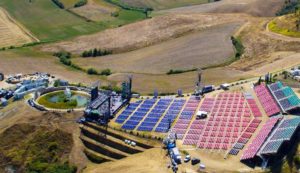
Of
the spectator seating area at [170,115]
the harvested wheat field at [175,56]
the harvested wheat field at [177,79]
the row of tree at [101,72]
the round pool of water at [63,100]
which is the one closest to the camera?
the spectator seating area at [170,115]

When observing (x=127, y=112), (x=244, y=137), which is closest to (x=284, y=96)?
(x=244, y=137)

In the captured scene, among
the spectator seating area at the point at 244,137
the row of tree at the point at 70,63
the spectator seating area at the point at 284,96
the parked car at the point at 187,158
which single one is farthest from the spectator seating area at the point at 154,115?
the row of tree at the point at 70,63

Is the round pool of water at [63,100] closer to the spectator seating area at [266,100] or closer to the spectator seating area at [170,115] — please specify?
the spectator seating area at [170,115]

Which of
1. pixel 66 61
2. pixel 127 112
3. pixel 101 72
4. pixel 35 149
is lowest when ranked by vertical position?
pixel 35 149

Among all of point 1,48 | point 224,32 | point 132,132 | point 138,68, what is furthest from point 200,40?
point 132,132

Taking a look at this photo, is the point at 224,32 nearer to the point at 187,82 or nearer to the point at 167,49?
the point at 167,49

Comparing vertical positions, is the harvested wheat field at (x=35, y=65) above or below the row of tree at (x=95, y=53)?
below

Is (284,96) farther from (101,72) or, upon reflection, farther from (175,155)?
(101,72)
